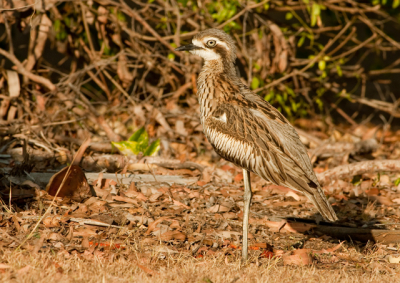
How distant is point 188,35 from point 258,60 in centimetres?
135

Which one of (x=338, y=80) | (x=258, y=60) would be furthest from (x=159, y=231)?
(x=338, y=80)

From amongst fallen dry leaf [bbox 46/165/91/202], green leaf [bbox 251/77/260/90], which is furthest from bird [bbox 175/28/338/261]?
green leaf [bbox 251/77/260/90]

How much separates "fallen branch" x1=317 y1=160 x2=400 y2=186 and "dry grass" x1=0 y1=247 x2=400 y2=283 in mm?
2364

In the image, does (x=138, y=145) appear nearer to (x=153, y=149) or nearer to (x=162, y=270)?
(x=153, y=149)

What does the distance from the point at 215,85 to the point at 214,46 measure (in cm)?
51

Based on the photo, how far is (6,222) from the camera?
4.40 m

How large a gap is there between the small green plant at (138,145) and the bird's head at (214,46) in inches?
74.3

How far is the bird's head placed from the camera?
17.5ft

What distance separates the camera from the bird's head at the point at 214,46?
5.33 m

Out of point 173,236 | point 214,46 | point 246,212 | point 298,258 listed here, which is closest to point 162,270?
point 173,236

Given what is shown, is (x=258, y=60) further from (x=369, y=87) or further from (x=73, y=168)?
(x=369, y=87)

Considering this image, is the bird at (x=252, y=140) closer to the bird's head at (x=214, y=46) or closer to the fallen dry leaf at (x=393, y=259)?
the bird's head at (x=214, y=46)

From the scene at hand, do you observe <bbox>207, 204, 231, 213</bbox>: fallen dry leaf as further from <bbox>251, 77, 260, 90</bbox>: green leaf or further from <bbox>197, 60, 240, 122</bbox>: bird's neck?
<bbox>251, 77, 260, 90</bbox>: green leaf

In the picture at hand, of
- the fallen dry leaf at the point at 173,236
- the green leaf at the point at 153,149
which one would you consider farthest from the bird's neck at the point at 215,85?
the green leaf at the point at 153,149
